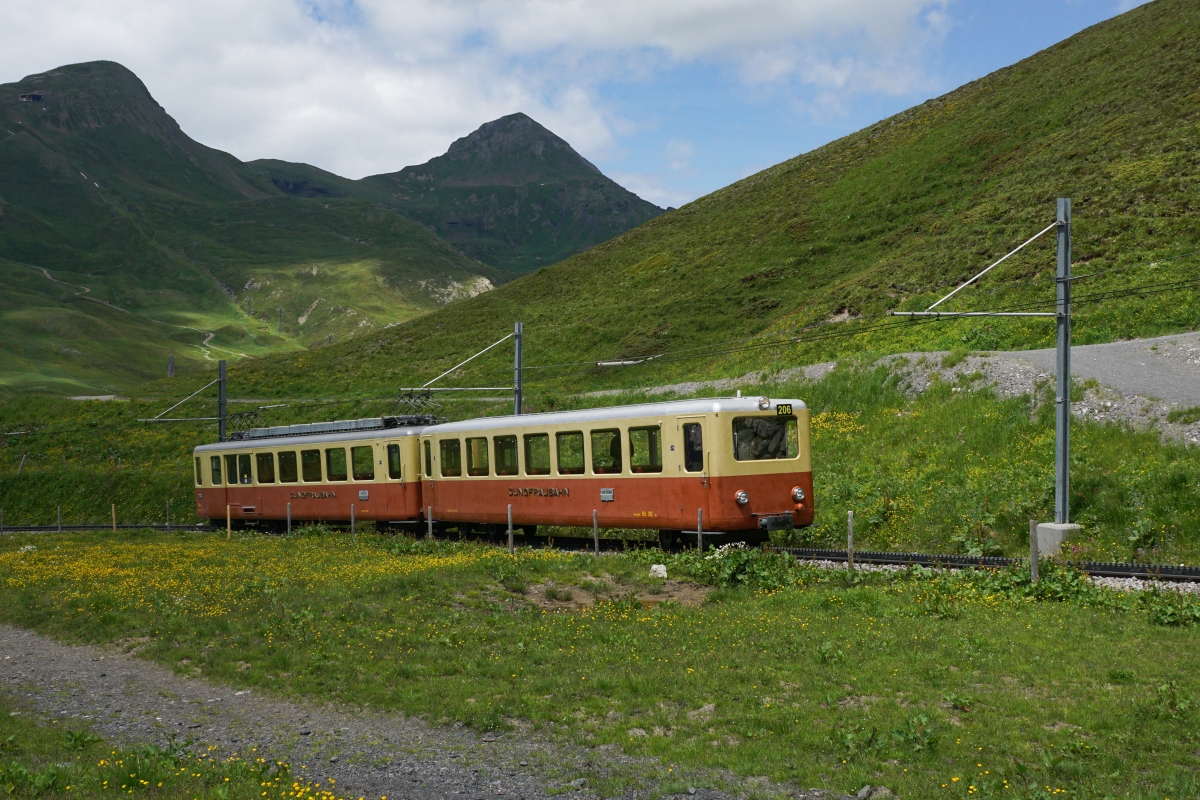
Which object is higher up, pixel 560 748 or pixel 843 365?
pixel 843 365

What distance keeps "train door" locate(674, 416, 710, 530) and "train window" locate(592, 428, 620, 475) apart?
6.55 ft

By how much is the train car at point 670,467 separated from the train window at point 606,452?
0.08 ft

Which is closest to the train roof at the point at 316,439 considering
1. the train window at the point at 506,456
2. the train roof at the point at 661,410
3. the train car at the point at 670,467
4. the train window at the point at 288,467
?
the train window at the point at 288,467

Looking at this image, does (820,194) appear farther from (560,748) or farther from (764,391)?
(560,748)

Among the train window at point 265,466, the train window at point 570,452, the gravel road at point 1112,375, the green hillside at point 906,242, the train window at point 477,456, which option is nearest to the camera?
the train window at point 570,452

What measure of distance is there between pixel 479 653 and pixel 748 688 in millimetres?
4152

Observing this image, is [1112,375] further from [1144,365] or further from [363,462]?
[363,462]

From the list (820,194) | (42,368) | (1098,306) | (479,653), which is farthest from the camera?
(42,368)

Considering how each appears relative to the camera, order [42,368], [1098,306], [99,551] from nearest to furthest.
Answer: [99,551] → [1098,306] → [42,368]

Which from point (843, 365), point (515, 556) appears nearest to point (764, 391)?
point (843, 365)

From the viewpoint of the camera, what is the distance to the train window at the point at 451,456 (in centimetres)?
2942

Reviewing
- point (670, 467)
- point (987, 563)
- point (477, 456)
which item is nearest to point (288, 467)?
point (477, 456)

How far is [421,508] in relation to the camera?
1236 inches

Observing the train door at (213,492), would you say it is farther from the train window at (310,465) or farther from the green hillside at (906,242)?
the green hillside at (906,242)
